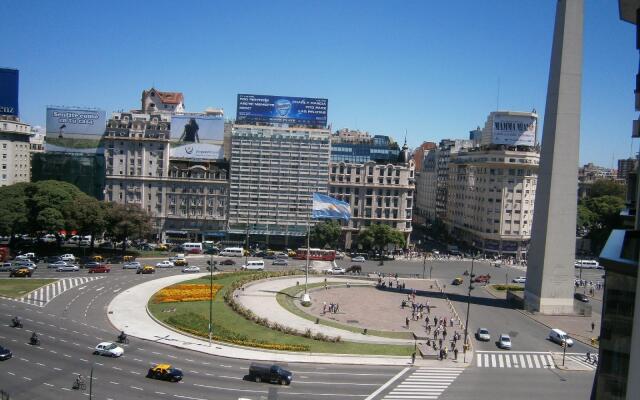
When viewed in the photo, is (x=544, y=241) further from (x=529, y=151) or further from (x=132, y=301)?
(x=529, y=151)

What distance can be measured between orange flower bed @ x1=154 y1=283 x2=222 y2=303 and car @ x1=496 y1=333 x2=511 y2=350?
3015 centimetres

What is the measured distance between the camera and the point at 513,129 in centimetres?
10538

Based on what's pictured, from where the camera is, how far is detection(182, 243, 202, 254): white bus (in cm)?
9362

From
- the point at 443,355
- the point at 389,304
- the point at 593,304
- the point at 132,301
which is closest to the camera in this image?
the point at 443,355

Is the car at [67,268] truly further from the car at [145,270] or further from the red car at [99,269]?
the car at [145,270]

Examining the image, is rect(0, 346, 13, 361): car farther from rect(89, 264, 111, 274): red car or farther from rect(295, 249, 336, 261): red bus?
rect(295, 249, 336, 261): red bus

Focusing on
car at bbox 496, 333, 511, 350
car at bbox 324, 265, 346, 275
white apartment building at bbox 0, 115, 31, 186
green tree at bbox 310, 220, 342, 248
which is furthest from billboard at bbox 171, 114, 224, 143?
car at bbox 496, 333, 511, 350

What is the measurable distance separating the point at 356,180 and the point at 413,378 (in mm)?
71113

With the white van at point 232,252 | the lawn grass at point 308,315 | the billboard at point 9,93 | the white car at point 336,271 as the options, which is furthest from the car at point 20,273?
the billboard at point 9,93

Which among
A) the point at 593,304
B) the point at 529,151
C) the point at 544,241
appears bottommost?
the point at 593,304

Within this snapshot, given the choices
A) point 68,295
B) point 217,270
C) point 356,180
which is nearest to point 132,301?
point 68,295

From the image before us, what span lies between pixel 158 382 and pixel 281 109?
7508 centimetres

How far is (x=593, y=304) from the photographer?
68.9 m

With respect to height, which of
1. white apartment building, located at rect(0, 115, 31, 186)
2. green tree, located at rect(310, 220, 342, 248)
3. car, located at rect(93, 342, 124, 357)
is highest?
white apartment building, located at rect(0, 115, 31, 186)
